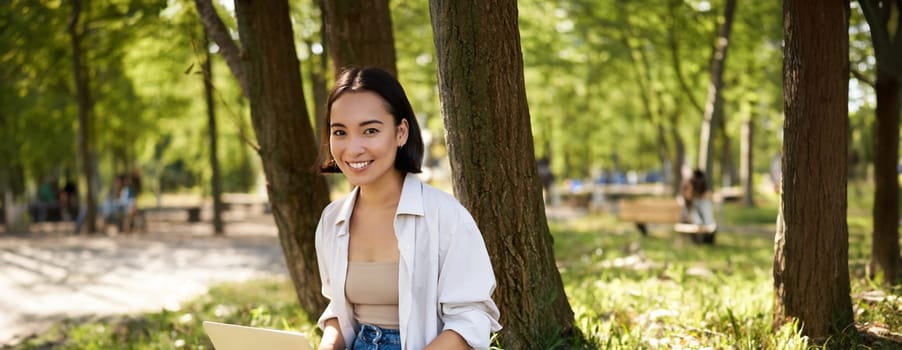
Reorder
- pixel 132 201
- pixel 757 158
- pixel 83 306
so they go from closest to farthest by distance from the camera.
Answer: pixel 83 306 → pixel 132 201 → pixel 757 158

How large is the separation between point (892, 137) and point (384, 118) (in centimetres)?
697

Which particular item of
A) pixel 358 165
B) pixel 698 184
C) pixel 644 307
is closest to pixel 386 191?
pixel 358 165

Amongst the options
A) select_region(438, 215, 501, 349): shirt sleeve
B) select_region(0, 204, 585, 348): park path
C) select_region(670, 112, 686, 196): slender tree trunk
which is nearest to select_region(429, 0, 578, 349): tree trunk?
select_region(438, 215, 501, 349): shirt sleeve

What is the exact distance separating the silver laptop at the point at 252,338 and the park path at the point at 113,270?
6.84 metres

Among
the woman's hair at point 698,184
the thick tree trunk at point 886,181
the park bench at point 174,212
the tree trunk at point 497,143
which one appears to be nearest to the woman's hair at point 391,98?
the tree trunk at point 497,143

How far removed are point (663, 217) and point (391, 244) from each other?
45.7ft

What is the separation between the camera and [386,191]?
2.90 meters

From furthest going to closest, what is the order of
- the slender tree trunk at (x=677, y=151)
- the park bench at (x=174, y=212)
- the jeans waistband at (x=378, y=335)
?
the park bench at (x=174, y=212) → the slender tree trunk at (x=677, y=151) → the jeans waistband at (x=378, y=335)

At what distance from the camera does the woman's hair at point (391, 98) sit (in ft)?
9.11

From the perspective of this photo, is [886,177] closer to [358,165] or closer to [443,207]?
[443,207]

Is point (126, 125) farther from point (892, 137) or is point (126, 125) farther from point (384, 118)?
point (384, 118)

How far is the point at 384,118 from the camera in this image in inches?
109

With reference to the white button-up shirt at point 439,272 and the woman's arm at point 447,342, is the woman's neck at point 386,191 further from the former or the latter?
the woman's arm at point 447,342

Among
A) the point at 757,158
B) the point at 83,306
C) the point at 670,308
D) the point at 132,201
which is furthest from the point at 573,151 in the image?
the point at 670,308
